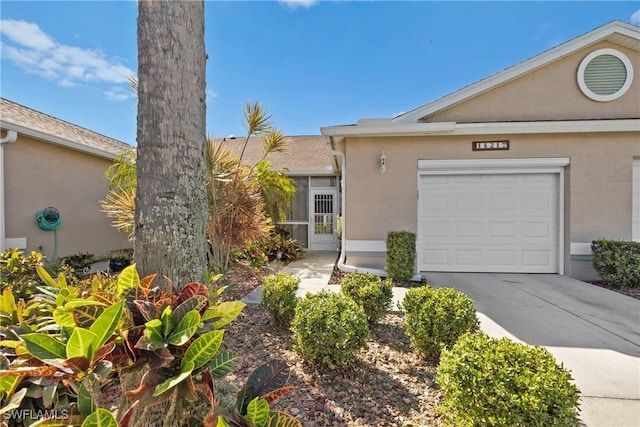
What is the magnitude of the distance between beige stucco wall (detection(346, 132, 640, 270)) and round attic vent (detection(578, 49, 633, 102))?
1.08 m

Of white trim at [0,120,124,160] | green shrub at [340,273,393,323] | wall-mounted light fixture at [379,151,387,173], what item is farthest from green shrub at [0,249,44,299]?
wall-mounted light fixture at [379,151,387,173]

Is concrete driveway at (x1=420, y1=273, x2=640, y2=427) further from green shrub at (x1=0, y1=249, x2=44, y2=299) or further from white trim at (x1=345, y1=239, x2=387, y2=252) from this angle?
green shrub at (x1=0, y1=249, x2=44, y2=299)

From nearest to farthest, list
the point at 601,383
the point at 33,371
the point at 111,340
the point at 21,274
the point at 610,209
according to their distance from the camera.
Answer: the point at 33,371
the point at 111,340
the point at 601,383
the point at 21,274
the point at 610,209

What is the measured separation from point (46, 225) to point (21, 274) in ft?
13.0

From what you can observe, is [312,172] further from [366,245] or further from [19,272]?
[19,272]

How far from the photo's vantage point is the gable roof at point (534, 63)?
20.2ft

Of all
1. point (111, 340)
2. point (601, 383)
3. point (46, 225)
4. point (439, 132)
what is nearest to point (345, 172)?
point (439, 132)

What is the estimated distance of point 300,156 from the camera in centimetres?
1288

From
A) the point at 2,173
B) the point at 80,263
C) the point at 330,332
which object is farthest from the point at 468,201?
the point at 2,173

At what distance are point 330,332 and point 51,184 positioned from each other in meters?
8.88

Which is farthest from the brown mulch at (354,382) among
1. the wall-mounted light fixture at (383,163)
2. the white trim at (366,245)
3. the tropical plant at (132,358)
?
the wall-mounted light fixture at (383,163)

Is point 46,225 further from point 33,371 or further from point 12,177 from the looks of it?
point 33,371

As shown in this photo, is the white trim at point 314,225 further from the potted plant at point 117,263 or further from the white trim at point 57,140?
the white trim at point 57,140

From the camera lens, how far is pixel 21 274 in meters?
4.02
